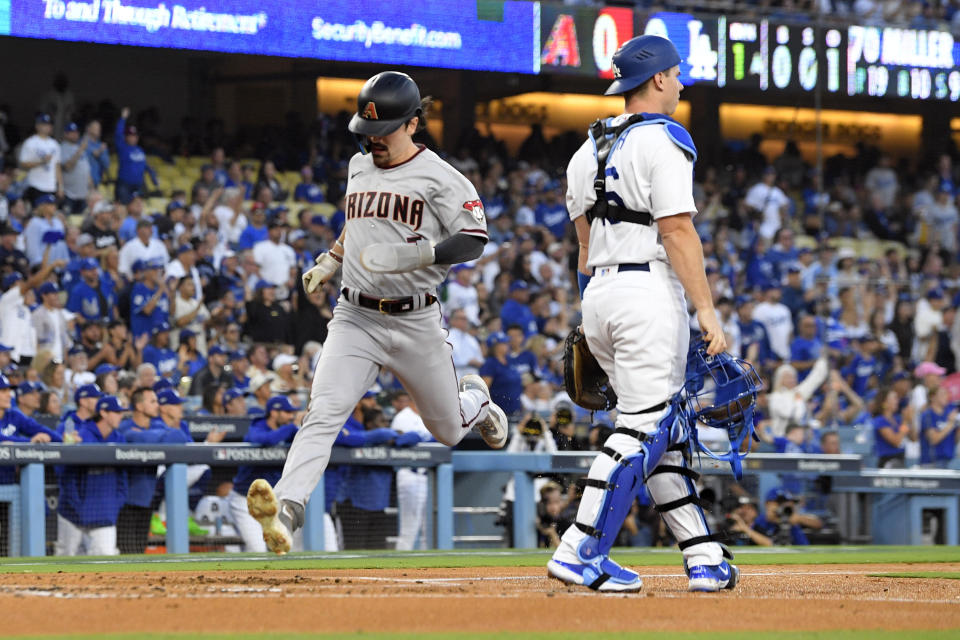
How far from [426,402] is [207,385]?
660 centimetres

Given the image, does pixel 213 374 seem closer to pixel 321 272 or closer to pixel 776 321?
pixel 321 272

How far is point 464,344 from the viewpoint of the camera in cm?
1440

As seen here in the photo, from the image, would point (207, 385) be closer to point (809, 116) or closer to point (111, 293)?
point (111, 293)

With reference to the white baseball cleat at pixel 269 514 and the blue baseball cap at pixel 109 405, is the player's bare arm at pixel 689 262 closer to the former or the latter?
the white baseball cleat at pixel 269 514

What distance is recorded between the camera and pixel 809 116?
2383 centimetres

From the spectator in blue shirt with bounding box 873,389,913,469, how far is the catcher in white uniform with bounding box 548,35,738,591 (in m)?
9.93

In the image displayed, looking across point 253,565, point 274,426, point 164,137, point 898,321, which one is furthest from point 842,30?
Answer: point 253,565

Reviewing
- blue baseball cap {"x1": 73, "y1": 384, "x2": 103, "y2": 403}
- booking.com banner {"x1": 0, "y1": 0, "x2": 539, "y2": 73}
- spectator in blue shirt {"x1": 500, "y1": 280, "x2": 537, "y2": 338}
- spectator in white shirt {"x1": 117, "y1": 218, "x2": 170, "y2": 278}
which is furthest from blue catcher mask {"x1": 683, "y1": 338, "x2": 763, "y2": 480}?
booking.com banner {"x1": 0, "y1": 0, "x2": 539, "y2": 73}

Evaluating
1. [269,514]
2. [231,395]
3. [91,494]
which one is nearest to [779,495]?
[231,395]

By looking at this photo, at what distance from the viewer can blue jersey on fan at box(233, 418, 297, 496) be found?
33.7ft

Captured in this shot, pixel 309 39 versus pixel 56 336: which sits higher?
pixel 309 39

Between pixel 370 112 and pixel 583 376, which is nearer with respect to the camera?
pixel 583 376

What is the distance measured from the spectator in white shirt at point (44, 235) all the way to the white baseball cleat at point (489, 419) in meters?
7.97

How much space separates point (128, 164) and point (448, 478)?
6991mm
